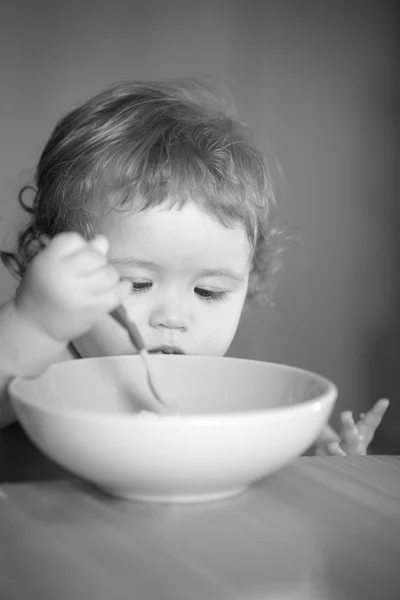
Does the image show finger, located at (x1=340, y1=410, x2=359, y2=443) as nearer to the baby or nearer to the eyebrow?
the baby

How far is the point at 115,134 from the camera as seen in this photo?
108 centimetres

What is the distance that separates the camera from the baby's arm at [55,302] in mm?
598

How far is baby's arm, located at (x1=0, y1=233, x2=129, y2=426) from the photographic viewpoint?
0.60 metres

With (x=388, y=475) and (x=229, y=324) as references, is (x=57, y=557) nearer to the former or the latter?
(x=388, y=475)

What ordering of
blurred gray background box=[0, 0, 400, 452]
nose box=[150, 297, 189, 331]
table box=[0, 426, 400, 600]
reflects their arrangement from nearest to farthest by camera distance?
table box=[0, 426, 400, 600], nose box=[150, 297, 189, 331], blurred gray background box=[0, 0, 400, 452]

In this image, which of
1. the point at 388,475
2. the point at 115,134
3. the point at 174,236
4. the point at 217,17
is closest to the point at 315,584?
the point at 388,475

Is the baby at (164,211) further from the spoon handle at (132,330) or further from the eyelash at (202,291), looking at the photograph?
the spoon handle at (132,330)

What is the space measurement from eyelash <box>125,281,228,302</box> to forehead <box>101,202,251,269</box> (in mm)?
40

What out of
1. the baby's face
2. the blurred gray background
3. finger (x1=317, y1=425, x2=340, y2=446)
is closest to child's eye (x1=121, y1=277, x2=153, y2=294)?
the baby's face

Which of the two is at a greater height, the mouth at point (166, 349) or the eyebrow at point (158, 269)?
the eyebrow at point (158, 269)

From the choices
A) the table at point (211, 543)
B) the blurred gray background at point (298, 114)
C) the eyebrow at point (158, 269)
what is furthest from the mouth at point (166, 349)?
the blurred gray background at point (298, 114)

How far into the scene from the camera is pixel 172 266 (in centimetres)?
95

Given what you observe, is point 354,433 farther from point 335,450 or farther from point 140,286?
point 140,286

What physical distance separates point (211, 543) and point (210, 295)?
0.63 meters
